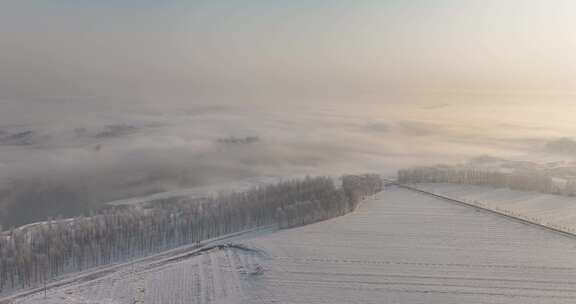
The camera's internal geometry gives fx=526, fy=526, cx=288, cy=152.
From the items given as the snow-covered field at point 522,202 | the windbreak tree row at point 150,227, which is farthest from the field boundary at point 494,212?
the windbreak tree row at point 150,227

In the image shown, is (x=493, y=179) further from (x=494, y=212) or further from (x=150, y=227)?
(x=150, y=227)

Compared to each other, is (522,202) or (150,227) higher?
(522,202)

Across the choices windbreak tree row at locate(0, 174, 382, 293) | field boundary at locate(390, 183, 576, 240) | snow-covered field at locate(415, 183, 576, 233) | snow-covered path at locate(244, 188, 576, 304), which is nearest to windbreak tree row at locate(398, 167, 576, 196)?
snow-covered field at locate(415, 183, 576, 233)

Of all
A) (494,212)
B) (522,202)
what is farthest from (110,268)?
(522,202)

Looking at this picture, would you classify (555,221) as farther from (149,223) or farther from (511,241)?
(149,223)

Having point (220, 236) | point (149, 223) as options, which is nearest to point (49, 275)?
point (149, 223)

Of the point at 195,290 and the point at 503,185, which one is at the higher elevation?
the point at 503,185
